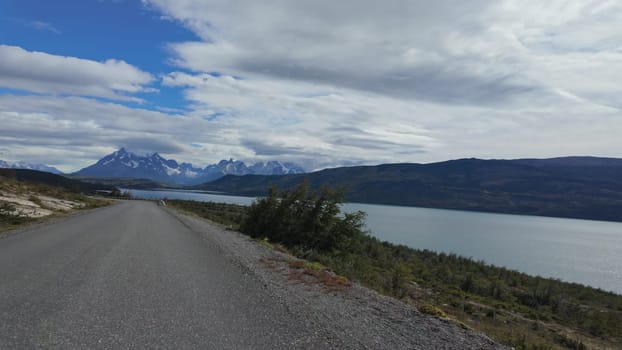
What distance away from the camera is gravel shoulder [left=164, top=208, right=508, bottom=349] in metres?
6.23

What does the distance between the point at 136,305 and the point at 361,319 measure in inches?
145

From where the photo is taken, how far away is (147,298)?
24.8 ft

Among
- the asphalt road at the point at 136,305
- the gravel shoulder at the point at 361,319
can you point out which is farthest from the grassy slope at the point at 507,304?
the asphalt road at the point at 136,305

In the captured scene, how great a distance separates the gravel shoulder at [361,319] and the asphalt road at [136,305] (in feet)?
1.08

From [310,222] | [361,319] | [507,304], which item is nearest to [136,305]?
[361,319]

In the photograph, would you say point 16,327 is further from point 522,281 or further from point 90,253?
point 522,281

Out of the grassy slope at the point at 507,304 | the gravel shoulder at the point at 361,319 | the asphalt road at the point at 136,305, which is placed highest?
the asphalt road at the point at 136,305

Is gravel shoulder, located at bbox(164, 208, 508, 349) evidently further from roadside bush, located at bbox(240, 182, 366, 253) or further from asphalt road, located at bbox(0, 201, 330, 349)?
roadside bush, located at bbox(240, 182, 366, 253)

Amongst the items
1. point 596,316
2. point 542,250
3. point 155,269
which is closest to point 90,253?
point 155,269

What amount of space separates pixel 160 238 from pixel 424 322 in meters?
13.2

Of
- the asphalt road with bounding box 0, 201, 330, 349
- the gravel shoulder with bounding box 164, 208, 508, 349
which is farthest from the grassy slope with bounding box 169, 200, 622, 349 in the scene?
the asphalt road with bounding box 0, 201, 330, 349

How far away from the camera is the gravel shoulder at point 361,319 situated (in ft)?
20.4

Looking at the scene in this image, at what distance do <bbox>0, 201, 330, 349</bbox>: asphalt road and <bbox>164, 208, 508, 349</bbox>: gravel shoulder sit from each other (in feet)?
1.08

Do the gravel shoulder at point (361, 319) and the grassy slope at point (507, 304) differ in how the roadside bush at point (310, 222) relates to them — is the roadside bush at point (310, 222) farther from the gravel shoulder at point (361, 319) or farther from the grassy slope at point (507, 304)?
the gravel shoulder at point (361, 319)
